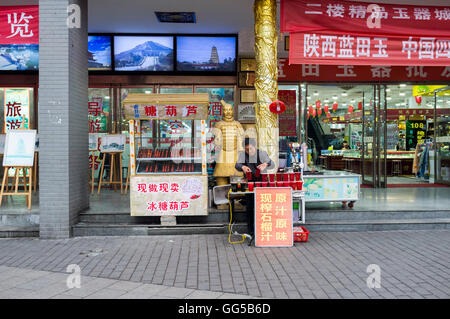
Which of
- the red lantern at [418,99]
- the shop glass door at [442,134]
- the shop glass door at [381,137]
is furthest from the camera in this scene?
the red lantern at [418,99]

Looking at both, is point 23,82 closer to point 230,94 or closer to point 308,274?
point 230,94

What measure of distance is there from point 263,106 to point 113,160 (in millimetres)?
4473

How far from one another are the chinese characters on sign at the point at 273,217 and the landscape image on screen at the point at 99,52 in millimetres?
6523

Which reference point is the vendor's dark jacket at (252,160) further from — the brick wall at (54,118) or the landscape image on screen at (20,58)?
the landscape image on screen at (20,58)

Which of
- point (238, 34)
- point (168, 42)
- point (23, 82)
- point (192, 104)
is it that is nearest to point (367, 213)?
point (192, 104)

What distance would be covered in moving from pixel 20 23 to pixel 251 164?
5.06m

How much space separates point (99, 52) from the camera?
1072 cm

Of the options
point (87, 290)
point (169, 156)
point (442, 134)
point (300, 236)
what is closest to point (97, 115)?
point (169, 156)

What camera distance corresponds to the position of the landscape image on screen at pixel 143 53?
35.2ft

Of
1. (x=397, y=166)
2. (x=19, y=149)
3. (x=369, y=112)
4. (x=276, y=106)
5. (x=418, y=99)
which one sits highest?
(x=418, y=99)

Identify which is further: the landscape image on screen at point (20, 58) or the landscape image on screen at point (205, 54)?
the landscape image on screen at point (205, 54)

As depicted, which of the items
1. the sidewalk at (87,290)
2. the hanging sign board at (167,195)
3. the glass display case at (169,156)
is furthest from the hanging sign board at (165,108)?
the sidewalk at (87,290)

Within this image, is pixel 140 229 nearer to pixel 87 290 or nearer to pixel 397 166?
pixel 87 290

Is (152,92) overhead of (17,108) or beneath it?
overhead
